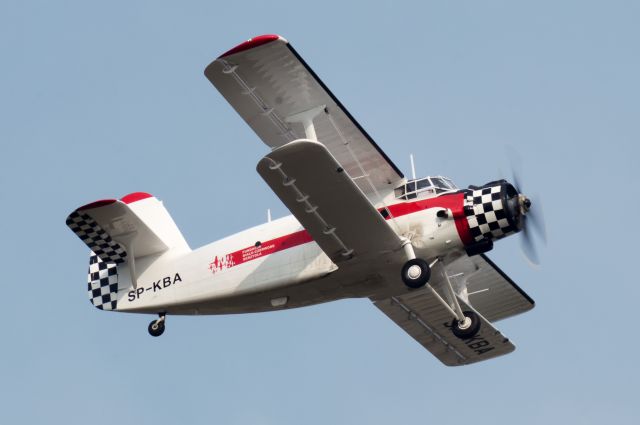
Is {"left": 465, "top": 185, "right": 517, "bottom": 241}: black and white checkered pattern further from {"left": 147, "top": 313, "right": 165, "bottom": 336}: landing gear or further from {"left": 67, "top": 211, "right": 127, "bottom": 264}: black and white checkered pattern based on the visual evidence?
{"left": 67, "top": 211, "right": 127, "bottom": 264}: black and white checkered pattern

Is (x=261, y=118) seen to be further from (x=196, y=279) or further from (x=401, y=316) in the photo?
(x=401, y=316)

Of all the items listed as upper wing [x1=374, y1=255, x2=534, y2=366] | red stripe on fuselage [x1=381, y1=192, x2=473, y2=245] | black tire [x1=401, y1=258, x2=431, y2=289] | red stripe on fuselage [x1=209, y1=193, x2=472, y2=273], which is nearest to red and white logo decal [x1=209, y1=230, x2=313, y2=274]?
red stripe on fuselage [x1=209, y1=193, x2=472, y2=273]

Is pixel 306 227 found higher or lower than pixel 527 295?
higher

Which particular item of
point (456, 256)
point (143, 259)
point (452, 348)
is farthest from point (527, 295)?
point (143, 259)

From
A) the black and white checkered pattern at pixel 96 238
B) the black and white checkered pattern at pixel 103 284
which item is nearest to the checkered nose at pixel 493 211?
the black and white checkered pattern at pixel 96 238

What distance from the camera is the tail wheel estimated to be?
2280 centimetres

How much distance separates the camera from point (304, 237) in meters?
21.8

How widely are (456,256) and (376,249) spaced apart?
1.32 meters

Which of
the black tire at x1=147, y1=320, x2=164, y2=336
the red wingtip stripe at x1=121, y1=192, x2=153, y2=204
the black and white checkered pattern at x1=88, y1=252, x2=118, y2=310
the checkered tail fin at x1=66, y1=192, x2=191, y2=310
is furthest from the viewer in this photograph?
the red wingtip stripe at x1=121, y1=192, x2=153, y2=204

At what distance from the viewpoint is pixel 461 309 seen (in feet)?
74.2

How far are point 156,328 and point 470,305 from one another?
5.42 meters

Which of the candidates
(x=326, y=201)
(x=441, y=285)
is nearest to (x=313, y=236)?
(x=326, y=201)

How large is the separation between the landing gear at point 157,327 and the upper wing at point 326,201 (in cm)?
364

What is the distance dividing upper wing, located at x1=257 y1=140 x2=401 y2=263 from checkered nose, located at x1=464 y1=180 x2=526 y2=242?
1230 mm
